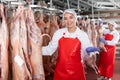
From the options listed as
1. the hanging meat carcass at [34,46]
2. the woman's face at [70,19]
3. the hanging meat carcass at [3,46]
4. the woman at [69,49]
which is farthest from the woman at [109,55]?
the hanging meat carcass at [3,46]

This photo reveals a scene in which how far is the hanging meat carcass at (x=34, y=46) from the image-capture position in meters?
2.63

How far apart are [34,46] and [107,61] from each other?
425cm

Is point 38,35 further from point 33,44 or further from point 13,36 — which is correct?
point 13,36

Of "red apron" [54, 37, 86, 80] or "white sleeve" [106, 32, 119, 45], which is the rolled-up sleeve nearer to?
"white sleeve" [106, 32, 119, 45]

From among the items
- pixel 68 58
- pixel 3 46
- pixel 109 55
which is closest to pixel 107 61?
pixel 109 55

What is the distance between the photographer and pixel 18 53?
8.20 ft

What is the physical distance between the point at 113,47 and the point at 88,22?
106cm

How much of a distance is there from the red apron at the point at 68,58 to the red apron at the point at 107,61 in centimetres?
344

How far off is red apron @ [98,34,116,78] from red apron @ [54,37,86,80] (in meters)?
3.44

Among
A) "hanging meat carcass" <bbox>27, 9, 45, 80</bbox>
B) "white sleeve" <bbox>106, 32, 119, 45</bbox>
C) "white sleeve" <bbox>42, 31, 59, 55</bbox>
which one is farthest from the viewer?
"white sleeve" <bbox>106, 32, 119, 45</bbox>

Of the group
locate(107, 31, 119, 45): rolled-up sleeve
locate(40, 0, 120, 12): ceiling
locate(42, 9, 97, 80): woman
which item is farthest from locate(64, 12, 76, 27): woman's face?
locate(107, 31, 119, 45): rolled-up sleeve

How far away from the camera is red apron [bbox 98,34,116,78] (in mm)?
6578

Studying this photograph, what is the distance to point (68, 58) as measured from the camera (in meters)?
3.22

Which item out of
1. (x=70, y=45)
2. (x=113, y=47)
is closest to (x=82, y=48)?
(x=70, y=45)
